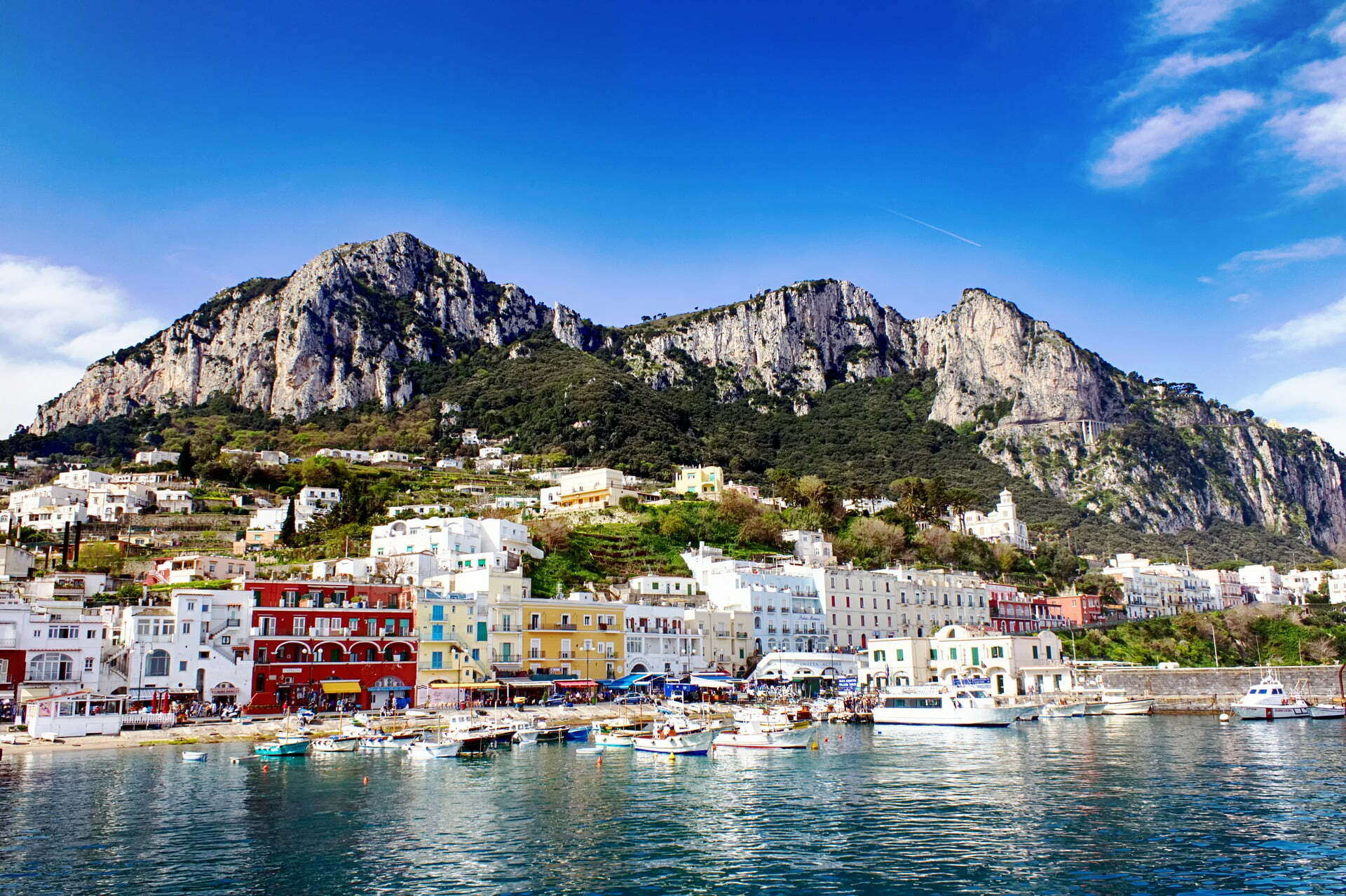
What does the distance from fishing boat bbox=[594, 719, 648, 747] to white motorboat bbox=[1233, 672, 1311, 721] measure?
1590 inches

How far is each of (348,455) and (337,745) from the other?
10228 centimetres

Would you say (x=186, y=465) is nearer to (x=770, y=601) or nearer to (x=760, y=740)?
(x=770, y=601)

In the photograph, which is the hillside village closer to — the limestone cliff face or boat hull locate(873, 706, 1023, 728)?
boat hull locate(873, 706, 1023, 728)

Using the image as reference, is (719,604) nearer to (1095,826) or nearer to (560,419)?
(1095,826)

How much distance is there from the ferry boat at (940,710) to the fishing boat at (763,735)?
13668 mm

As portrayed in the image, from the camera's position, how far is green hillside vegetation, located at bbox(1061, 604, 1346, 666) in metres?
95.6

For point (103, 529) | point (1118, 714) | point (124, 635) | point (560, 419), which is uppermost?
point (560, 419)

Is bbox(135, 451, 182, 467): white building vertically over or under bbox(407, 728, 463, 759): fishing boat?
over

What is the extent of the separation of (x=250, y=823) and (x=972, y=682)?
187ft

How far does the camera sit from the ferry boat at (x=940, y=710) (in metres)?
63.2

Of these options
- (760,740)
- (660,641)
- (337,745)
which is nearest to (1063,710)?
(660,641)

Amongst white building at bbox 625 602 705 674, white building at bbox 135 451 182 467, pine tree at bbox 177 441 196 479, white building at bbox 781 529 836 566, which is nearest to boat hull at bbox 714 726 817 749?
white building at bbox 625 602 705 674

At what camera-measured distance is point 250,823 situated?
3005 cm

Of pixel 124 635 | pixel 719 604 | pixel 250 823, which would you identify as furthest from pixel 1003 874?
pixel 719 604
